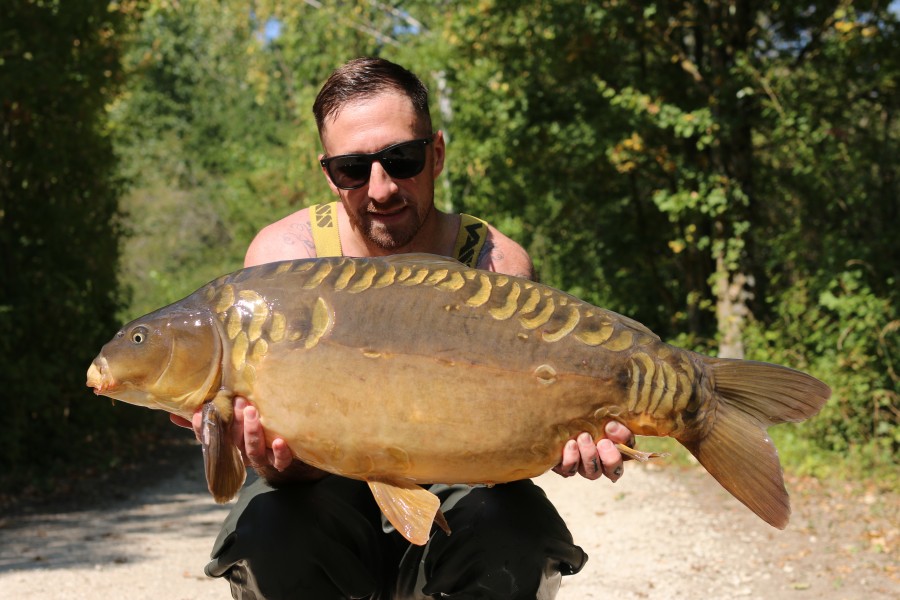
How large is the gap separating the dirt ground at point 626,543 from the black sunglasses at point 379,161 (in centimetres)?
295

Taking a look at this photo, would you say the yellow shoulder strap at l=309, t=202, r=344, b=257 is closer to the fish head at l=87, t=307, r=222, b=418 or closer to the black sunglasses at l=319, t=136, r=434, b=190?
the black sunglasses at l=319, t=136, r=434, b=190

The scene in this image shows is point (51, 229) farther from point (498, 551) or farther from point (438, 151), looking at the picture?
point (498, 551)

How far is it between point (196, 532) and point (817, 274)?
5.78m

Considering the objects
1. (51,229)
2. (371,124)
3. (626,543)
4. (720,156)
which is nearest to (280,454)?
(371,124)

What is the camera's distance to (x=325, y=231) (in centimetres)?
364

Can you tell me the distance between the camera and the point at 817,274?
A: 31.8ft

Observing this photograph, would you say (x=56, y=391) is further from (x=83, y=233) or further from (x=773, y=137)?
(x=773, y=137)

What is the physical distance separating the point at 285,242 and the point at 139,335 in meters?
1.00

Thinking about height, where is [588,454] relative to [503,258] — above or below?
below

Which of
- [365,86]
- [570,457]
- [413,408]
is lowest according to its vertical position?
[570,457]

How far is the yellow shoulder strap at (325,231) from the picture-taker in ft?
11.8

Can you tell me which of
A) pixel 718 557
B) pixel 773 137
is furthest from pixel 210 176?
pixel 718 557

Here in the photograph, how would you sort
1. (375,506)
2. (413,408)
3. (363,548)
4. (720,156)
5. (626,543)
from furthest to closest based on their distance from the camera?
(720,156) < (626,543) < (375,506) < (363,548) < (413,408)

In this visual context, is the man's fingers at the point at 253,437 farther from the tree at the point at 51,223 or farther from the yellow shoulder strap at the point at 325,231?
the tree at the point at 51,223
